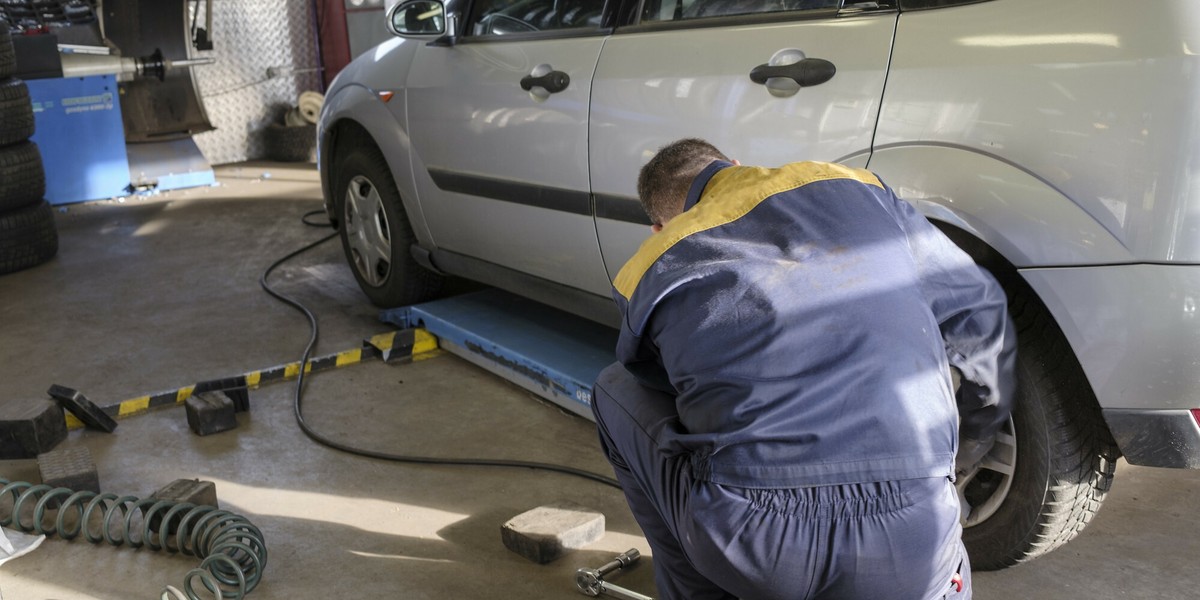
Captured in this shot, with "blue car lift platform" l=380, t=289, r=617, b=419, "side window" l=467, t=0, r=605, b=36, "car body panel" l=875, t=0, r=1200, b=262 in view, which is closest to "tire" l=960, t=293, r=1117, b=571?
"car body panel" l=875, t=0, r=1200, b=262

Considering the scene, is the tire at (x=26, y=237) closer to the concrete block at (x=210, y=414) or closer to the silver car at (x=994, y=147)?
the concrete block at (x=210, y=414)

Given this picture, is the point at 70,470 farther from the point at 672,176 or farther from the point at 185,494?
the point at 672,176

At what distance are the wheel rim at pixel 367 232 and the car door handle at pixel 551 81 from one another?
135 cm

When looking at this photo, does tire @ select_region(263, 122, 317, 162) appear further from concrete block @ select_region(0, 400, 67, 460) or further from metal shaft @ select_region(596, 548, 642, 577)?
metal shaft @ select_region(596, 548, 642, 577)

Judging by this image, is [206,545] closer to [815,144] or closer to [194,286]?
[815,144]

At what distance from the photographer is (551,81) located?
131 inches

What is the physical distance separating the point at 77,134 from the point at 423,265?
4754 mm

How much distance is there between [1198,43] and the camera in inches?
74.4

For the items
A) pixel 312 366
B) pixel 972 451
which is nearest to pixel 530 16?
pixel 312 366

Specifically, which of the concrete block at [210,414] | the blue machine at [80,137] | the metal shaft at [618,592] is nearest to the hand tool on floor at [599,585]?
the metal shaft at [618,592]

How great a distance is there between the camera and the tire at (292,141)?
9898mm

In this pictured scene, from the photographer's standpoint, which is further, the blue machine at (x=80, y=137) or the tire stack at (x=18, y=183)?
the blue machine at (x=80, y=137)

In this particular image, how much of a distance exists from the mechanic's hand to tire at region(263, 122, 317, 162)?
8412mm

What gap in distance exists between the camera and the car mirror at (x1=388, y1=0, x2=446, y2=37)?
3887mm
